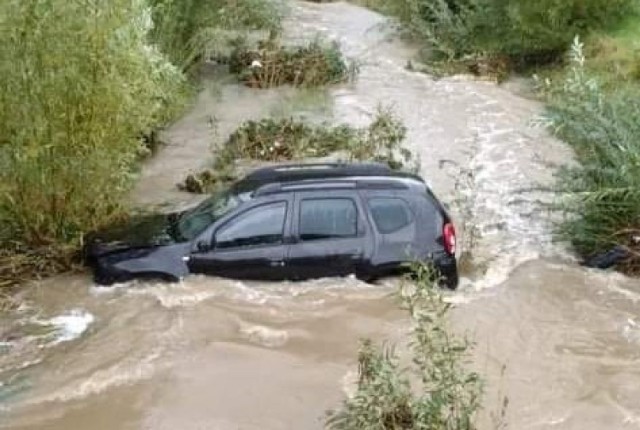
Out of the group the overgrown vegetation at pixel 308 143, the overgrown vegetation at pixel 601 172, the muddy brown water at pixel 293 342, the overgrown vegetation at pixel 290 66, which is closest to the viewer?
the muddy brown water at pixel 293 342

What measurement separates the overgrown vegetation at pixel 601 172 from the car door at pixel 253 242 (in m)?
3.78

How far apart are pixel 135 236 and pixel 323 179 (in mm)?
2204

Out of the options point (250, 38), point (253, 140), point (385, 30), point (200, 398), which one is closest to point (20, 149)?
point (200, 398)

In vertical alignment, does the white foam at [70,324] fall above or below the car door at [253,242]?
below

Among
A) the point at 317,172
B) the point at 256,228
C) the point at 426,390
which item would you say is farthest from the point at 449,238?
the point at 426,390

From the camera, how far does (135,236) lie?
36.9 ft

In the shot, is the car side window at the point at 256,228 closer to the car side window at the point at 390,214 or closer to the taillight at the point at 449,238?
the car side window at the point at 390,214

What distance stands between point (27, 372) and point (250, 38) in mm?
15716

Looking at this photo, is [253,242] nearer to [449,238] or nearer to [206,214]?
[206,214]

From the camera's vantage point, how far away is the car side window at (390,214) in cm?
1101

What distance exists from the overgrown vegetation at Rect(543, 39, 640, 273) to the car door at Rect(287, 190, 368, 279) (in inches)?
118

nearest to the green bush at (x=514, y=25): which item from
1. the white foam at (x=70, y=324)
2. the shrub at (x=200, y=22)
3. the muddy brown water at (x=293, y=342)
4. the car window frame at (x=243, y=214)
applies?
the shrub at (x=200, y=22)

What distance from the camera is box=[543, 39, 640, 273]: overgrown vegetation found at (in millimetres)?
12273

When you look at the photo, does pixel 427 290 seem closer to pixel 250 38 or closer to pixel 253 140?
pixel 253 140
